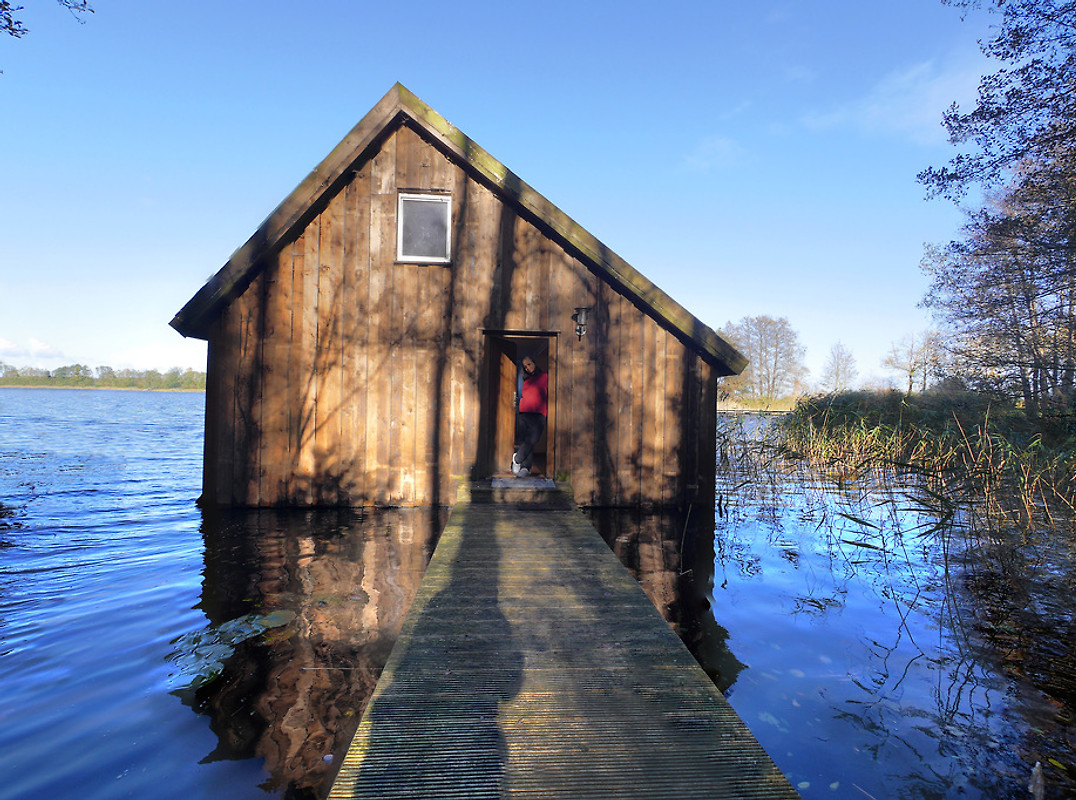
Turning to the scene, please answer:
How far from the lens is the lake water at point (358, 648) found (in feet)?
8.93

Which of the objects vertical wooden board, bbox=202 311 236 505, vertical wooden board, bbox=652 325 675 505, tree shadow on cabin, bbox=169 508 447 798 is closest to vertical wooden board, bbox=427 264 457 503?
tree shadow on cabin, bbox=169 508 447 798

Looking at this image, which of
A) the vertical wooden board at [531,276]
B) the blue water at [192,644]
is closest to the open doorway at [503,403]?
the vertical wooden board at [531,276]

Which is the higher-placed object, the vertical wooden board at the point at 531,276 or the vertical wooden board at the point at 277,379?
the vertical wooden board at the point at 531,276

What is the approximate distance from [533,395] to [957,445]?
23.9 ft

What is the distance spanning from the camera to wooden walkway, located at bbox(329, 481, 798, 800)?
6.53 feet

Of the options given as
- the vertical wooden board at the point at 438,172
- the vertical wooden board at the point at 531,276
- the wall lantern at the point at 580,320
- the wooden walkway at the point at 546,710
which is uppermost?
the vertical wooden board at the point at 438,172

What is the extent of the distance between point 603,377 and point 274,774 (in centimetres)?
674

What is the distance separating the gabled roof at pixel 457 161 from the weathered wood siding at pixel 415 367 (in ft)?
0.56

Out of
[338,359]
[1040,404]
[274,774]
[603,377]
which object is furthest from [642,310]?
[1040,404]

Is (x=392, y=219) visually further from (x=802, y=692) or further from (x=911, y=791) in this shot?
(x=911, y=791)

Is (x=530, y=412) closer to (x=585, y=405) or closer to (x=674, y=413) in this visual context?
(x=585, y=405)

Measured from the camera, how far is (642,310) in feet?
28.1

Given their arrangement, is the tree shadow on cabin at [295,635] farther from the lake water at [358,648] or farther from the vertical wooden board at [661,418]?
the vertical wooden board at [661,418]

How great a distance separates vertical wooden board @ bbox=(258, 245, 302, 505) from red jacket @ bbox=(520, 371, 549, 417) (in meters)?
3.44
